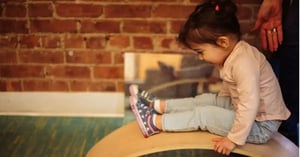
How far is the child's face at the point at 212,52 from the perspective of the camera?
1771mm

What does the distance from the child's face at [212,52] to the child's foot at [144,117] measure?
1.15ft

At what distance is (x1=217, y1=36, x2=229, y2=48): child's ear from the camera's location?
174cm

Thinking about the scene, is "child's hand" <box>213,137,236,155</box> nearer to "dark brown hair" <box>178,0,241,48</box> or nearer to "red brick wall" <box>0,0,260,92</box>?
"dark brown hair" <box>178,0,241,48</box>

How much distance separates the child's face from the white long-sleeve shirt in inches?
1.3

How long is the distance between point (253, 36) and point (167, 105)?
0.66 m

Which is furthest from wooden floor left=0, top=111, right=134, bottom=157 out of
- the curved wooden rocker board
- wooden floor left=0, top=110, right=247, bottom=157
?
the curved wooden rocker board

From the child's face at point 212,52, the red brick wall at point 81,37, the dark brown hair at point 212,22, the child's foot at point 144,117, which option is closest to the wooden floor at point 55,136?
the red brick wall at point 81,37

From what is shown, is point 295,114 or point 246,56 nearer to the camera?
point 246,56

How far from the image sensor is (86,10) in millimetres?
2354

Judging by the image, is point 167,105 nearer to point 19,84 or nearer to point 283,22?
point 283,22

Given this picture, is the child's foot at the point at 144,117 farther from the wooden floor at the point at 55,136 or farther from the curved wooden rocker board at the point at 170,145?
the wooden floor at the point at 55,136

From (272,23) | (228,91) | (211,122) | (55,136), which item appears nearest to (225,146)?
(211,122)

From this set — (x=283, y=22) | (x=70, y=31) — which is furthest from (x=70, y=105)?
(x=283, y=22)

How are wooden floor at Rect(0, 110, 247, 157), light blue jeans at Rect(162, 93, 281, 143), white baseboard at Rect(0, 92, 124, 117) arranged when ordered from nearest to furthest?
1. light blue jeans at Rect(162, 93, 281, 143)
2. wooden floor at Rect(0, 110, 247, 157)
3. white baseboard at Rect(0, 92, 124, 117)
